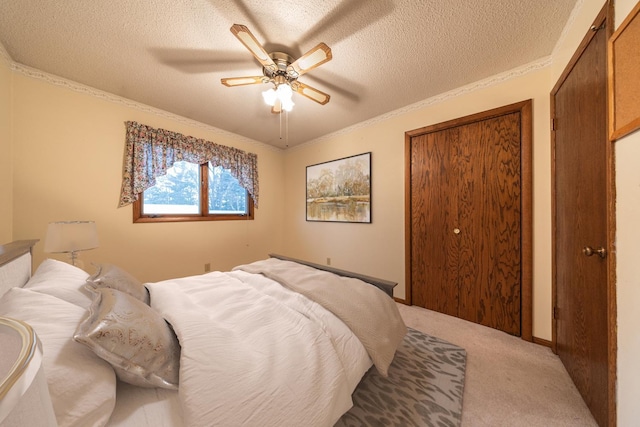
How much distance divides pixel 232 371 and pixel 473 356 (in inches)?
73.5

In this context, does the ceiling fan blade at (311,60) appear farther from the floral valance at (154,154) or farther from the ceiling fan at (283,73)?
the floral valance at (154,154)

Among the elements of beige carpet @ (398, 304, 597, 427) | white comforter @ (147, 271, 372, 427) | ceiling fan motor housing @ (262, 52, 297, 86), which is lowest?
beige carpet @ (398, 304, 597, 427)

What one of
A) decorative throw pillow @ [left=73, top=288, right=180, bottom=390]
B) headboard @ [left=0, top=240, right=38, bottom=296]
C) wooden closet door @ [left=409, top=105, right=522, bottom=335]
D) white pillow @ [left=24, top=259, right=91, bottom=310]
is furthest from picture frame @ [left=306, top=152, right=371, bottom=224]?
headboard @ [left=0, top=240, right=38, bottom=296]

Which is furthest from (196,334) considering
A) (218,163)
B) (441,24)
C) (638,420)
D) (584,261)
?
(218,163)

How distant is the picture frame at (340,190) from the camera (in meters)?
3.11

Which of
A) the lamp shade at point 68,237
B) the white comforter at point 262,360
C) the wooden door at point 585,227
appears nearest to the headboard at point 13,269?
the lamp shade at point 68,237

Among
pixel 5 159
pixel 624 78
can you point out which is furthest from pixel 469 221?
pixel 5 159

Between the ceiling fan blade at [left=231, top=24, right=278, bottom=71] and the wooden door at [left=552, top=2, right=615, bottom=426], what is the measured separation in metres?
1.88

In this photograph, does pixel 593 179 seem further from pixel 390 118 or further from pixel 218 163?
pixel 218 163

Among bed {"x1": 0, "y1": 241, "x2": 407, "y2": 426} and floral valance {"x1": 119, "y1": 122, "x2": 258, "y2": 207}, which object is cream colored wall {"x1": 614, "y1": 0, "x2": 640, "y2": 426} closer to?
bed {"x1": 0, "y1": 241, "x2": 407, "y2": 426}

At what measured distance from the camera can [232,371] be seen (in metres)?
0.80

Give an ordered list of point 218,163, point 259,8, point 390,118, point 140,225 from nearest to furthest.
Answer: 1. point 259,8
2. point 140,225
3. point 390,118
4. point 218,163

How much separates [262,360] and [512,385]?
1685 mm

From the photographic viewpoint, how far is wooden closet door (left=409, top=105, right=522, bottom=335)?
207 centimetres
